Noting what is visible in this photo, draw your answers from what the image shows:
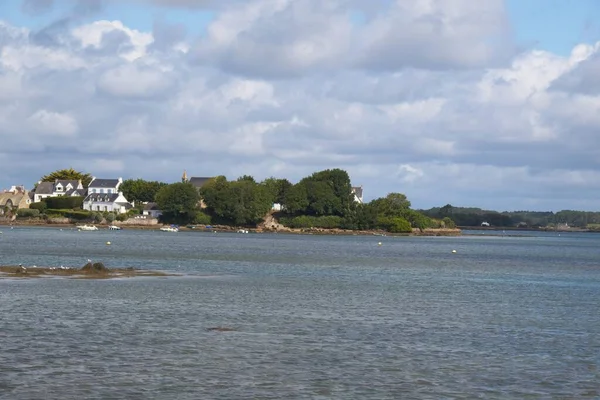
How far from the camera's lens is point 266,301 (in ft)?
135

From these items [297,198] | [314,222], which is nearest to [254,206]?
[297,198]

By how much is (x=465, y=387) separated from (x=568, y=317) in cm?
1744

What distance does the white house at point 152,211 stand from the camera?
194 metres

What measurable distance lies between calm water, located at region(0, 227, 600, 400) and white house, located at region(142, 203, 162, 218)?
140899 millimetres

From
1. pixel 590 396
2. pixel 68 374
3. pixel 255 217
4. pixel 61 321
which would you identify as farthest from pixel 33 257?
pixel 255 217

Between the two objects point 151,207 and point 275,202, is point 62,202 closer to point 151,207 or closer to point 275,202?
point 151,207

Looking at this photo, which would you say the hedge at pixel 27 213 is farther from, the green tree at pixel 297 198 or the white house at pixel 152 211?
the green tree at pixel 297 198

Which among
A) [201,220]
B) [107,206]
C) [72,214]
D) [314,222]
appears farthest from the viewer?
[107,206]

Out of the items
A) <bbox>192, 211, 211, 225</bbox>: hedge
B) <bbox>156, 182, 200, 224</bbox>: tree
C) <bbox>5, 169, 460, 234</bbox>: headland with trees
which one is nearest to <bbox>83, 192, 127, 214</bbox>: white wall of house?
<bbox>5, 169, 460, 234</bbox>: headland with trees

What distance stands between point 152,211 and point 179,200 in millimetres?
16926

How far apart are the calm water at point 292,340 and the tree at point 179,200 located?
128 meters

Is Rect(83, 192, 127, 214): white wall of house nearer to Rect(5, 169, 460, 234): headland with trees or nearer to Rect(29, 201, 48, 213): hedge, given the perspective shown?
Rect(5, 169, 460, 234): headland with trees

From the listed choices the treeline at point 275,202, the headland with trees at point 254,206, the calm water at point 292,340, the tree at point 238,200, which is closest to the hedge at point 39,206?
the headland with trees at point 254,206

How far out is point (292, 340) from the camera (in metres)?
29.1
